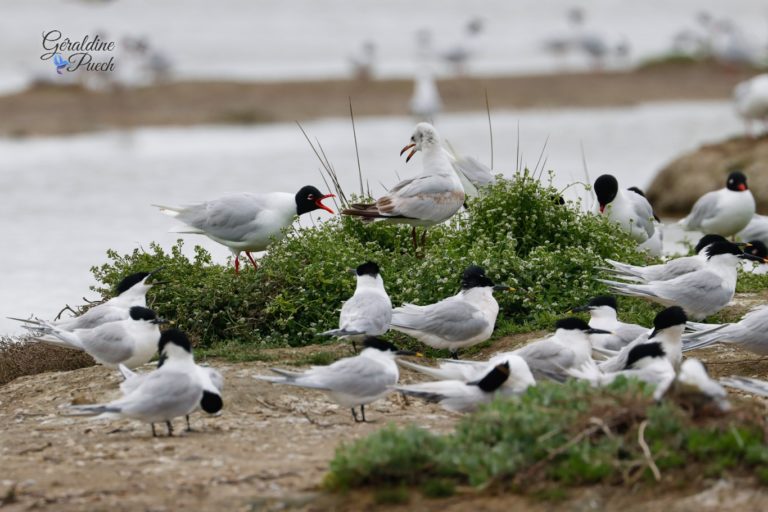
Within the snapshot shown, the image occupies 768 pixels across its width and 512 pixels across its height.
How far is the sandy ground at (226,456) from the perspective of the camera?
18.1ft

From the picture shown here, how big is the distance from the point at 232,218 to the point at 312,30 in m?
26.7

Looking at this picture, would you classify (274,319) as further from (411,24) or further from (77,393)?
(411,24)

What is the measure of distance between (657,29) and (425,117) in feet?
54.7

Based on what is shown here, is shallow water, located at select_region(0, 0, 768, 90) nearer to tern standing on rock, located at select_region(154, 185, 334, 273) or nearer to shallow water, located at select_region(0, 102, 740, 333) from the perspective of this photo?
shallow water, located at select_region(0, 102, 740, 333)

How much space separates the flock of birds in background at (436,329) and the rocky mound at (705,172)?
6.55 meters

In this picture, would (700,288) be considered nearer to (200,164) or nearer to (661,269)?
(661,269)

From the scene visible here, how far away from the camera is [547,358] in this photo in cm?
746

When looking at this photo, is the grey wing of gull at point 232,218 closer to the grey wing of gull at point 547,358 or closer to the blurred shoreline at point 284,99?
the grey wing of gull at point 547,358

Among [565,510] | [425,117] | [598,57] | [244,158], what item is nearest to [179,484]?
[565,510]

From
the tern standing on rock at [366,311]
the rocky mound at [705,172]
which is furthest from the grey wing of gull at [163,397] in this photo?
the rocky mound at [705,172]

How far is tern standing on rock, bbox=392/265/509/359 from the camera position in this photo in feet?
26.7

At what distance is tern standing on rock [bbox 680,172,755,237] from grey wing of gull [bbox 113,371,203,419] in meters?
6.96

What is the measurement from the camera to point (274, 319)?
9.20m

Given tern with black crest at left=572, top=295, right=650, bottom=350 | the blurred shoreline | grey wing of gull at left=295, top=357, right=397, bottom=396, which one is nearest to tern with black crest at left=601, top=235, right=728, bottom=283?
tern with black crest at left=572, top=295, right=650, bottom=350
